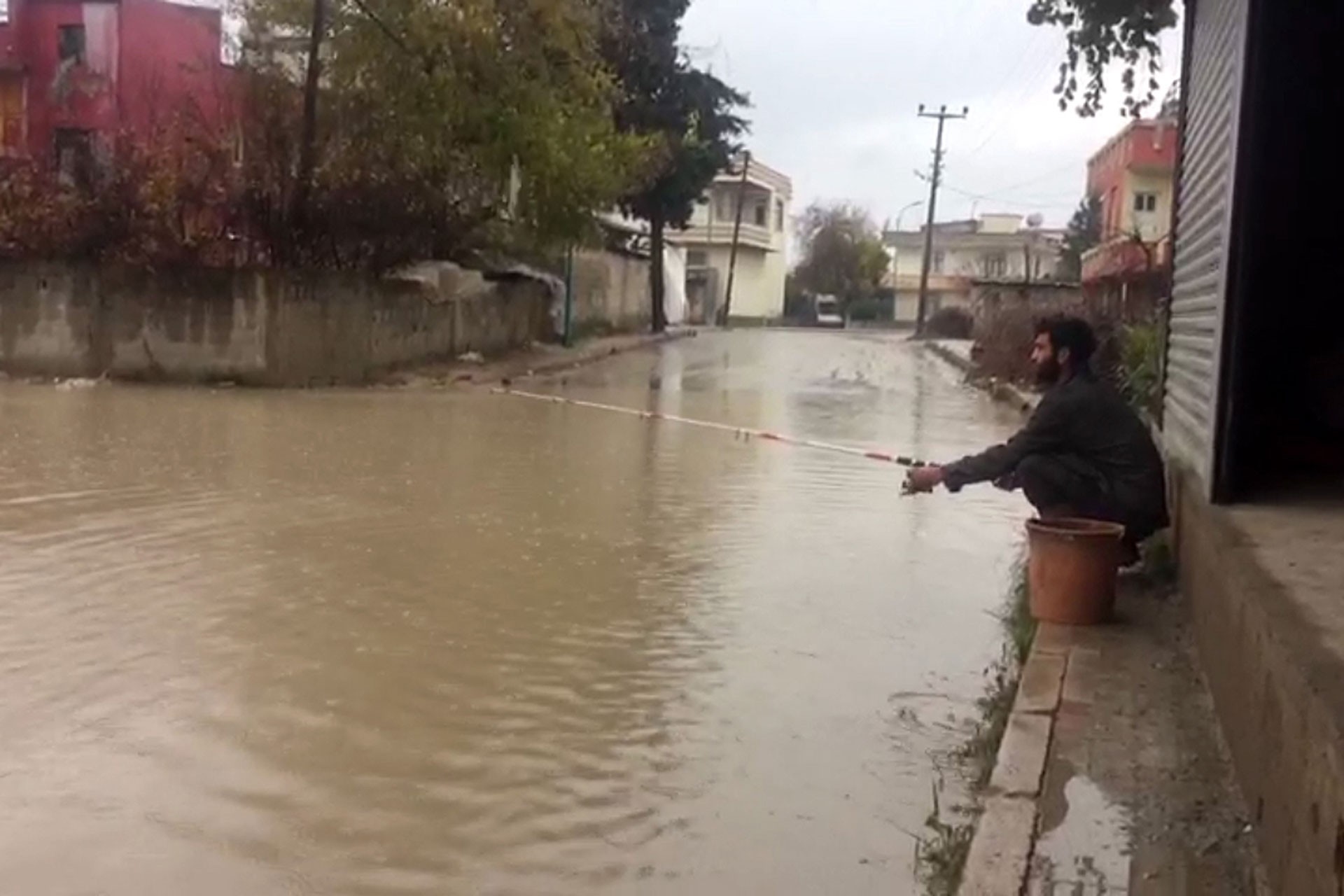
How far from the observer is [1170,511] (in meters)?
7.91

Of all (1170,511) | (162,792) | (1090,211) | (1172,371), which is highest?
(1090,211)

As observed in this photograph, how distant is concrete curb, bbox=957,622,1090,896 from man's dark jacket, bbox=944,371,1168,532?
2.79 ft

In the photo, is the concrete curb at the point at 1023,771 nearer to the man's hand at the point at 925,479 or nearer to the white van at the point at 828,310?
the man's hand at the point at 925,479

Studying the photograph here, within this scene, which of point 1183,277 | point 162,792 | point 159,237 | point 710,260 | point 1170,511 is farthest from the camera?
point 710,260

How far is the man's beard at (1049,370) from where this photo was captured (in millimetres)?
7223

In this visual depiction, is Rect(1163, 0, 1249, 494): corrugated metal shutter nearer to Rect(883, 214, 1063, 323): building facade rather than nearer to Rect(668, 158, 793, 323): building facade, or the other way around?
Rect(668, 158, 793, 323): building facade

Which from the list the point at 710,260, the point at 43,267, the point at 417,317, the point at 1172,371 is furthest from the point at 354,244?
the point at 710,260

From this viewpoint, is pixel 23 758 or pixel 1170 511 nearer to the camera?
pixel 23 758

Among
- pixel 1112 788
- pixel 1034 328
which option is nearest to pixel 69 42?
pixel 1034 328

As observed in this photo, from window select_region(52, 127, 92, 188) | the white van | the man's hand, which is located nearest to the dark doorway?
the man's hand

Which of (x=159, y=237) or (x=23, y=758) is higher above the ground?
(x=159, y=237)

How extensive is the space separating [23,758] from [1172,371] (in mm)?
6935

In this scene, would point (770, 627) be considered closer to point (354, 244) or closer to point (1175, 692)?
point (1175, 692)

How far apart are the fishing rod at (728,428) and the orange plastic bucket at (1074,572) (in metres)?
4.24
